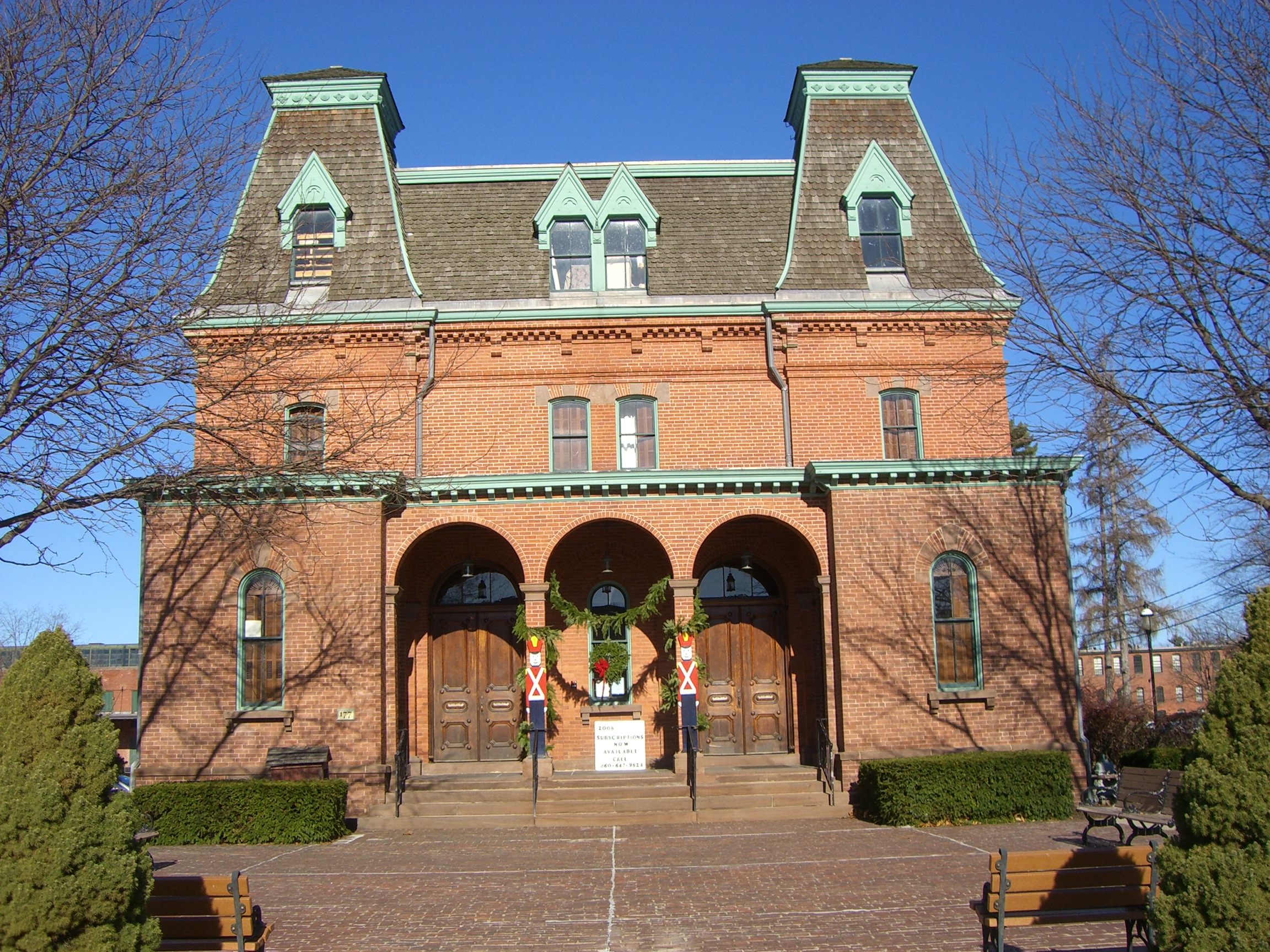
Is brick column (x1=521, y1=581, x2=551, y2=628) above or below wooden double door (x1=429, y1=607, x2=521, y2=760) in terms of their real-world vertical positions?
above

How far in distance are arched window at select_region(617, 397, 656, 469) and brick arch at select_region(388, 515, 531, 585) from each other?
2801 millimetres

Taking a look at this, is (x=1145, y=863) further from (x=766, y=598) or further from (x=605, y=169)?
(x=605, y=169)

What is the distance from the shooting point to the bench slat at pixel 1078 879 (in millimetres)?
8852

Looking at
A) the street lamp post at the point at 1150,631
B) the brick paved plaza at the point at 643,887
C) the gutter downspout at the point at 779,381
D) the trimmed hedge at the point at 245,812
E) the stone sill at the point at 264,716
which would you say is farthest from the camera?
the street lamp post at the point at 1150,631

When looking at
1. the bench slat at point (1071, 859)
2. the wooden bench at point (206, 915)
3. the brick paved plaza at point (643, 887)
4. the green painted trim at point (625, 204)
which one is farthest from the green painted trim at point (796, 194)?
the wooden bench at point (206, 915)

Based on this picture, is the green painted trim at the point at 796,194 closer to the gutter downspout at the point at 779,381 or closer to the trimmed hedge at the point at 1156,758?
the gutter downspout at the point at 779,381

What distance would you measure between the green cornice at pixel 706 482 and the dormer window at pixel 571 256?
4450 millimetres

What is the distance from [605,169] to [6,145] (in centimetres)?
1492

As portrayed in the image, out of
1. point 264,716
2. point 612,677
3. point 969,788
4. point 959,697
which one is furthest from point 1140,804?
point 264,716

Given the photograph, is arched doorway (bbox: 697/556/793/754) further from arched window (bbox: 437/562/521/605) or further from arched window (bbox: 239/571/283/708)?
arched window (bbox: 239/571/283/708)

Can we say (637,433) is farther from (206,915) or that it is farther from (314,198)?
(206,915)

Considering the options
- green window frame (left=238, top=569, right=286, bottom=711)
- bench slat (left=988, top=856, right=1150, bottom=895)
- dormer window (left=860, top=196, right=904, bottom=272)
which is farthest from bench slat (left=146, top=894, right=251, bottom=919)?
dormer window (left=860, top=196, right=904, bottom=272)

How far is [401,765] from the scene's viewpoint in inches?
733

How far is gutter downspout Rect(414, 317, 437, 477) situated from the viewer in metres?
20.9
